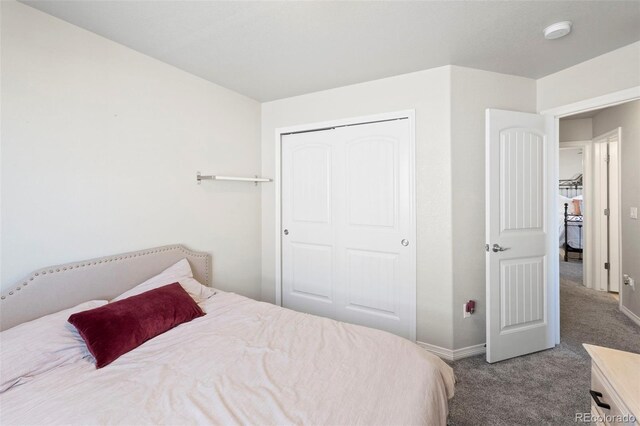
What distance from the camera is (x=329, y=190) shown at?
2902mm

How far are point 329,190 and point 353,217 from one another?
15.0 inches

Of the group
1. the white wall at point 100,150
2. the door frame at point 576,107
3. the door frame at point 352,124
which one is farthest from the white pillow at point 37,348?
the door frame at point 576,107

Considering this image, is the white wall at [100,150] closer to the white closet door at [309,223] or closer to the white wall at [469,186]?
the white closet door at [309,223]

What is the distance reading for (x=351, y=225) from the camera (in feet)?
9.15

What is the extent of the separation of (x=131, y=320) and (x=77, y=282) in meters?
0.51

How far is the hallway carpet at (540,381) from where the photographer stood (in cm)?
175

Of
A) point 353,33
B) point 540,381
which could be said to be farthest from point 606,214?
point 353,33

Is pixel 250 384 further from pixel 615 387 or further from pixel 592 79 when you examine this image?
pixel 592 79

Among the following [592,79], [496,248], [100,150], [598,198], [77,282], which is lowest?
[77,282]

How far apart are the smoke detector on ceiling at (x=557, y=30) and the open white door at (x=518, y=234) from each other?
56cm

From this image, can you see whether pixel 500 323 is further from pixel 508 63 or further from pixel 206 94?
pixel 206 94

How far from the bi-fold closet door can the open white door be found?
63cm

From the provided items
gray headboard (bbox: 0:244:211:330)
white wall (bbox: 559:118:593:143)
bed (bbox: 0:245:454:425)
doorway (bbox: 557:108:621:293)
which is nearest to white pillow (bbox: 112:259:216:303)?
gray headboard (bbox: 0:244:211:330)

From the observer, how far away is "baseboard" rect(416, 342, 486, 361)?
7.69ft
